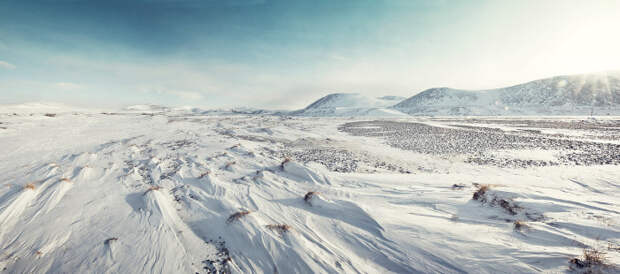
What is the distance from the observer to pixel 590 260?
9.72 feet

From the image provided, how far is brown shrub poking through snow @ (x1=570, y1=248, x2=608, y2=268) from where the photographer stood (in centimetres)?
292

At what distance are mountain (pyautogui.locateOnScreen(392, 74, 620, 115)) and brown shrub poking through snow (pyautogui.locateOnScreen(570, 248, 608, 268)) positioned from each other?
11033cm

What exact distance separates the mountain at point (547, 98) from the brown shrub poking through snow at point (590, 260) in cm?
11033

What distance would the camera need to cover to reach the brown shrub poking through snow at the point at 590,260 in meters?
2.92

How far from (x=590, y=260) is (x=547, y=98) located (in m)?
150

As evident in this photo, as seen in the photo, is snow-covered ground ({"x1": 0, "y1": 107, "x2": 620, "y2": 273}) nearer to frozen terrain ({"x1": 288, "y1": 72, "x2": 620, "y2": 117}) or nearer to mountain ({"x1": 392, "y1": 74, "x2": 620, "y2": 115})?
frozen terrain ({"x1": 288, "y1": 72, "x2": 620, "y2": 117})

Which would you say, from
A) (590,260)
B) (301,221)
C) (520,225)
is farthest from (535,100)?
(301,221)

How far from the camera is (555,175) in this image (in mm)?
8852

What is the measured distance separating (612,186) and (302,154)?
1274 centimetres

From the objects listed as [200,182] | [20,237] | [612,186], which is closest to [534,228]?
[612,186]

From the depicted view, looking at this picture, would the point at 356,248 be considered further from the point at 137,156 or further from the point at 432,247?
the point at 137,156

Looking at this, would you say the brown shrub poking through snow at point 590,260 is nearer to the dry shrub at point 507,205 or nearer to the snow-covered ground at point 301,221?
the snow-covered ground at point 301,221

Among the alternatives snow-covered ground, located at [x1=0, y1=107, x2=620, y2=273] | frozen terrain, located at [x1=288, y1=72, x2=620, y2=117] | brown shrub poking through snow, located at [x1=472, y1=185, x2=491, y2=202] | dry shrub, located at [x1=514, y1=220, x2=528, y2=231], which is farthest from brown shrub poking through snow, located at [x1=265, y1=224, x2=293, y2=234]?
frozen terrain, located at [x1=288, y1=72, x2=620, y2=117]

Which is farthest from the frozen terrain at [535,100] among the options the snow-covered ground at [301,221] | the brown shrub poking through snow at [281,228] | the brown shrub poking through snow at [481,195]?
the brown shrub poking through snow at [281,228]
